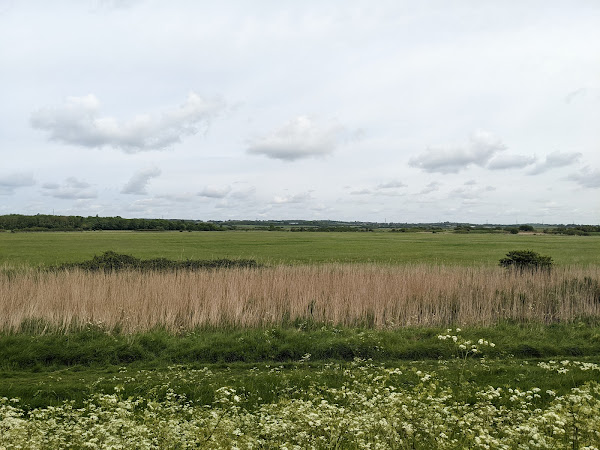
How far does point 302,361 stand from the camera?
33.3ft

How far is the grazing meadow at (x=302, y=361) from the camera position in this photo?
4.93m

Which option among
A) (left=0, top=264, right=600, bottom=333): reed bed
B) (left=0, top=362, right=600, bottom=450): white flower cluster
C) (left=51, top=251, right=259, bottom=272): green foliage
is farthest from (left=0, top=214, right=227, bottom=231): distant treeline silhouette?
(left=0, top=362, right=600, bottom=450): white flower cluster

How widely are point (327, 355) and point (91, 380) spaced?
5.44 m

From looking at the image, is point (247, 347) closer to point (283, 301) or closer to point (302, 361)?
point (302, 361)

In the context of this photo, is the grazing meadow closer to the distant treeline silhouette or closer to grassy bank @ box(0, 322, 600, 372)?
grassy bank @ box(0, 322, 600, 372)

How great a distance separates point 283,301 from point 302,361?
4371 millimetres

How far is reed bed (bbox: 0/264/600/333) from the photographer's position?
12.9 metres

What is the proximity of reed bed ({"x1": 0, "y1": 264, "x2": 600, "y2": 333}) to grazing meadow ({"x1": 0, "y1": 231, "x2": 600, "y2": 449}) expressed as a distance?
68 millimetres

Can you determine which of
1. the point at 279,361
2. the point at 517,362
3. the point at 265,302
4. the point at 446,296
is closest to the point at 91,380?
the point at 279,361

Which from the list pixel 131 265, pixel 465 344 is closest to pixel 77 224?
pixel 131 265

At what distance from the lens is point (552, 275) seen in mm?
17734

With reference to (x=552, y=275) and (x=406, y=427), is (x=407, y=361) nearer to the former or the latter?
(x=406, y=427)

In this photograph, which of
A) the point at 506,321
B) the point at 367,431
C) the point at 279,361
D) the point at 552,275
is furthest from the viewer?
the point at 552,275

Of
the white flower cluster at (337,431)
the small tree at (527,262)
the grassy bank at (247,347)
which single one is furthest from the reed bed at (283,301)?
the white flower cluster at (337,431)
